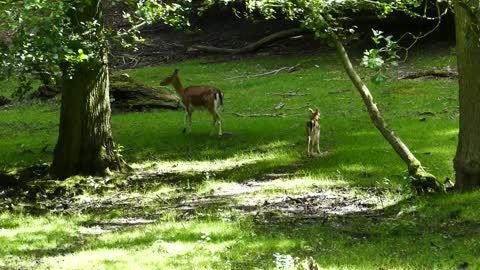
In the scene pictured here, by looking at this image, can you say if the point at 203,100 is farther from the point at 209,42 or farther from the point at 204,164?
the point at 209,42

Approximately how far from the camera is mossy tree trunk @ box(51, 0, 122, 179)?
1363cm

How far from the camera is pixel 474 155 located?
9734 mm

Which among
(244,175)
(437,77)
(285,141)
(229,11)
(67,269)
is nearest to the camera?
(67,269)

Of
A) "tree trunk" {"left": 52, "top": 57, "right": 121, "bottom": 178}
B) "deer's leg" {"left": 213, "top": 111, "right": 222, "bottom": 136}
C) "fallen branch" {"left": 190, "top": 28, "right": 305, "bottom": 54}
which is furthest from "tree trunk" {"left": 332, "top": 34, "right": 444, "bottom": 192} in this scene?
"fallen branch" {"left": 190, "top": 28, "right": 305, "bottom": 54}

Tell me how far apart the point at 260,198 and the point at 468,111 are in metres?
3.43

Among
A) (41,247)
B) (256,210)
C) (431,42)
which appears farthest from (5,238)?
(431,42)

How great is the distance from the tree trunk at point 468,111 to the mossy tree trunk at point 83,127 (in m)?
6.67

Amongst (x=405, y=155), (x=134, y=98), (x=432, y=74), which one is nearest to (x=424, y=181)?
(x=405, y=155)

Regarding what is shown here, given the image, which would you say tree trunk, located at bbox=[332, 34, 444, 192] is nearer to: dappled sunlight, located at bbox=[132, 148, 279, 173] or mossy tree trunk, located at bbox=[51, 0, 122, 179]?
dappled sunlight, located at bbox=[132, 148, 279, 173]

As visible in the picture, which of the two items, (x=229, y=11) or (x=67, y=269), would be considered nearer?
(x=67, y=269)

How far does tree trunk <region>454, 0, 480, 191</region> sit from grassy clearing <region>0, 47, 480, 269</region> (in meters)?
0.38

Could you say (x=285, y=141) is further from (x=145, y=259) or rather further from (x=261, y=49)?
(x=261, y=49)

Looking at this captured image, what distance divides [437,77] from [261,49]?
1108 centimetres

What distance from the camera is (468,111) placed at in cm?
984
